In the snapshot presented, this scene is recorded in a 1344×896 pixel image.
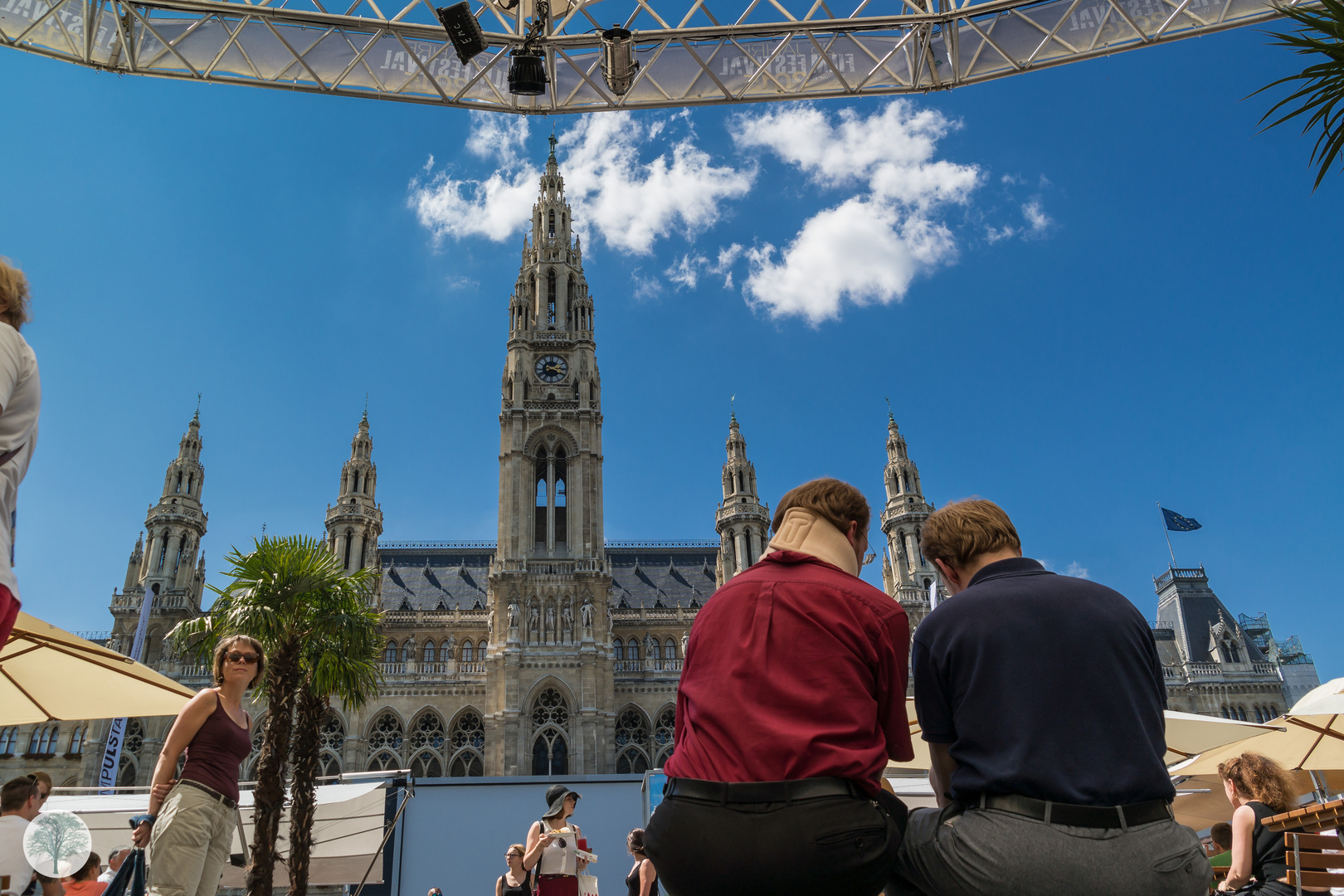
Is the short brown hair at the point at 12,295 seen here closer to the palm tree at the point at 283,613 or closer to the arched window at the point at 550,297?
the palm tree at the point at 283,613

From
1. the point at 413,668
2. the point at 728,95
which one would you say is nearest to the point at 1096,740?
the point at 728,95

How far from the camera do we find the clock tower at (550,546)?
129ft

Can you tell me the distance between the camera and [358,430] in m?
52.7

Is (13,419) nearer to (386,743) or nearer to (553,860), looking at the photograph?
(553,860)

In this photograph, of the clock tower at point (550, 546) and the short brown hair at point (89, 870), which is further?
the clock tower at point (550, 546)

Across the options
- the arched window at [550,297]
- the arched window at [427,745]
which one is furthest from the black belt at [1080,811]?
the arched window at [550,297]

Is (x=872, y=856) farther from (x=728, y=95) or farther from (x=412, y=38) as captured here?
(x=412, y=38)

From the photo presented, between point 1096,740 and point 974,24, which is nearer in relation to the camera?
point 1096,740

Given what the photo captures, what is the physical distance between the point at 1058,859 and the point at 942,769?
504mm

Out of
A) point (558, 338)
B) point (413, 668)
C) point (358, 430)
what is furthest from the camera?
point (358, 430)

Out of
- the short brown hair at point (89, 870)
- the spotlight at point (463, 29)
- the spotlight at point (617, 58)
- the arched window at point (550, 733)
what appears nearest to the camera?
the short brown hair at point (89, 870)

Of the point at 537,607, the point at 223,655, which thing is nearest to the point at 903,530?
the point at 537,607

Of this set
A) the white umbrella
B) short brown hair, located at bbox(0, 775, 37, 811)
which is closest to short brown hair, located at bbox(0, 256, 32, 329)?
short brown hair, located at bbox(0, 775, 37, 811)

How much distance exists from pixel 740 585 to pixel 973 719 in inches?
31.8
